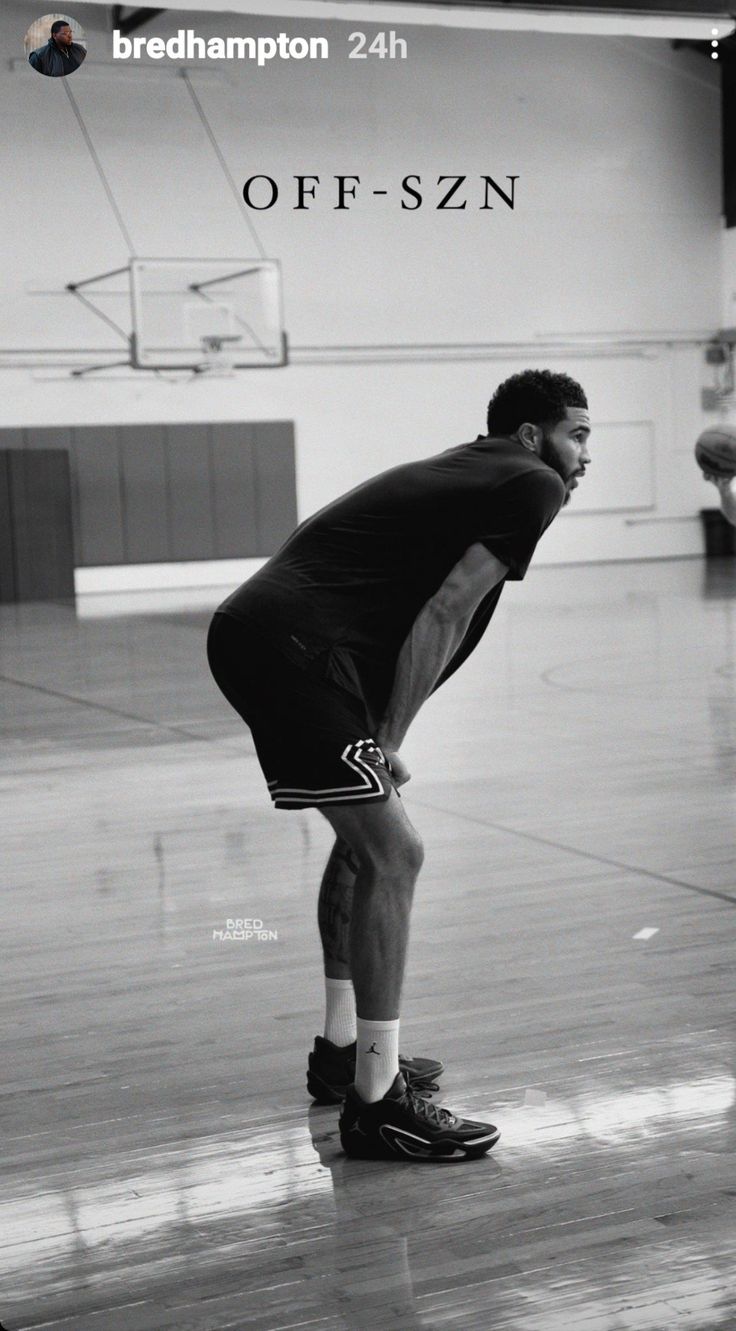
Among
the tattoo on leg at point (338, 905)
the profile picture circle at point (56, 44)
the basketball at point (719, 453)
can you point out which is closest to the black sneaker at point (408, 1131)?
the tattoo on leg at point (338, 905)

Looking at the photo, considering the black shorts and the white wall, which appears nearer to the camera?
the black shorts

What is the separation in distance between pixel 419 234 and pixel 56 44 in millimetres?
6014

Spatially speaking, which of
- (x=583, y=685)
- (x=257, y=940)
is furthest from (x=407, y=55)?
(x=257, y=940)

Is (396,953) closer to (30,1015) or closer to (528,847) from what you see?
(30,1015)

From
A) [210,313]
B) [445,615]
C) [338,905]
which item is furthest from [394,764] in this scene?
[210,313]

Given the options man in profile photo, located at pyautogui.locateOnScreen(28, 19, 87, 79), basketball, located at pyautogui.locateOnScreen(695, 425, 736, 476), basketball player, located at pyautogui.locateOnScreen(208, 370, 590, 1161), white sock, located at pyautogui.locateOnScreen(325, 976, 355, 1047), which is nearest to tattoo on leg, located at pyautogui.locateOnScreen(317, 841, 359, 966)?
white sock, located at pyautogui.locateOnScreen(325, 976, 355, 1047)

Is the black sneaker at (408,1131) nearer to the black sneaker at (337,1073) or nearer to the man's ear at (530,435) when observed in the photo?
the black sneaker at (337,1073)

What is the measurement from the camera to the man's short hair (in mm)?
3182

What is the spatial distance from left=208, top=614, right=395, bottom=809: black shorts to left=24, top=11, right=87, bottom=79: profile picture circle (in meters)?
14.2

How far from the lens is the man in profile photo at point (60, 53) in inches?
667

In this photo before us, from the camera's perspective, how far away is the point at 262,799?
6910mm

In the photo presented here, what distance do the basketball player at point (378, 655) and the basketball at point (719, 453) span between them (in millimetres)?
5704

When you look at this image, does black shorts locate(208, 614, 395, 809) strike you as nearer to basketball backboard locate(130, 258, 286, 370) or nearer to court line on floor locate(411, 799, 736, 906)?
court line on floor locate(411, 799, 736, 906)

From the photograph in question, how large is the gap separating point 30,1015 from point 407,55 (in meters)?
20.1
